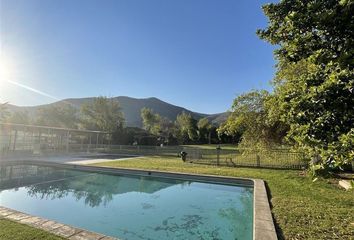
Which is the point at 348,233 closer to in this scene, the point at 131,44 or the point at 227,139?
the point at 131,44

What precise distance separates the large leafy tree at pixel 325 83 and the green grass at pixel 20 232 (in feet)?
13.5

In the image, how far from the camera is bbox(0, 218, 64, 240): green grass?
12.3 ft

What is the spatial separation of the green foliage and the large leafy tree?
46.6m

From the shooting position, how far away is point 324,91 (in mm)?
2193

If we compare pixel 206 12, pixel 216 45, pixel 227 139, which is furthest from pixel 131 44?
pixel 227 139

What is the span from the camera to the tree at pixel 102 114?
1432 inches

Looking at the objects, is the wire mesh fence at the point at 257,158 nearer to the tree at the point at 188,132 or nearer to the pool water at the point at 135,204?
the pool water at the point at 135,204

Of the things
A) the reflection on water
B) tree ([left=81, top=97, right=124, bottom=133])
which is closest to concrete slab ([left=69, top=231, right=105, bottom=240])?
the reflection on water

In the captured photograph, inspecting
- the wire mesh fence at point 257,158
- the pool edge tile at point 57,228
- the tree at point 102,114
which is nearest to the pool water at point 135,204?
the pool edge tile at point 57,228

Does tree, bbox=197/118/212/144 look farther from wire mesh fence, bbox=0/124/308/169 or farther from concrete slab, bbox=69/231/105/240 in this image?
concrete slab, bbox=69/231/105/240

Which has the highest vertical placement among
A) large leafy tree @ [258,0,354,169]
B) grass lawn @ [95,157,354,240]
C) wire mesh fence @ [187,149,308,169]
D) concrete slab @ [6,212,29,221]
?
large leafy tree @ [258,0,354,169]

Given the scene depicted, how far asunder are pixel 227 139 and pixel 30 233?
41.5m

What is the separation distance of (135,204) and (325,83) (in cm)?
765

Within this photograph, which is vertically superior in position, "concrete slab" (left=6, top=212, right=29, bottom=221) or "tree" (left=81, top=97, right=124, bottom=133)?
"tree" (left=81, top=97, right=124, bottom=133)
